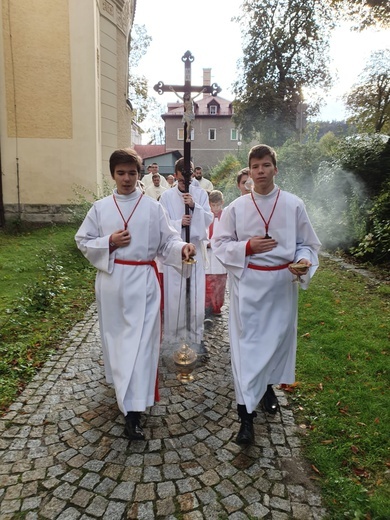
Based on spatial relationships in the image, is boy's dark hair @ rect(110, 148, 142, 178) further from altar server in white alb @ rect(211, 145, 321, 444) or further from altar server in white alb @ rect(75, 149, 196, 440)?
altar server in white alb @ rect(211, 145, 321, 444)

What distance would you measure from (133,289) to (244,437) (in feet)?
4.62

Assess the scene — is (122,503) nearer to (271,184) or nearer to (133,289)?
(133,289)

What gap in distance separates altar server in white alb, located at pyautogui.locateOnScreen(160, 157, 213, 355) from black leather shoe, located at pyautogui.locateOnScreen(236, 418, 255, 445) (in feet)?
5.46

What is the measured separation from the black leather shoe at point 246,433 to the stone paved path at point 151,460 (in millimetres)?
60

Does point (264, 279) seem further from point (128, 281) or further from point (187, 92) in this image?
point (187, 92)

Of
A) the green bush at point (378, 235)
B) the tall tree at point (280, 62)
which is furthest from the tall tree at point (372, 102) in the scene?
the green bush at point (378, 235)

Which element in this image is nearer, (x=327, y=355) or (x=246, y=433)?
(x=246, y=433)

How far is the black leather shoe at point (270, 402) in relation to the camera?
12.2 ft

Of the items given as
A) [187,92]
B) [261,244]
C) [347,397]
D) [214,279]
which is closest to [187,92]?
[187,92]

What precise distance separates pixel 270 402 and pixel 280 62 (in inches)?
1240

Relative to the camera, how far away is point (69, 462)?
303 cm

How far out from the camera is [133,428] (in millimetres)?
3293

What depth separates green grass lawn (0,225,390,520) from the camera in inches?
117

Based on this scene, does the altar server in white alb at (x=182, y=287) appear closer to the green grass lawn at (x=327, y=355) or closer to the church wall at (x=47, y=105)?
the green grass lawn at (x=327, y=355)
